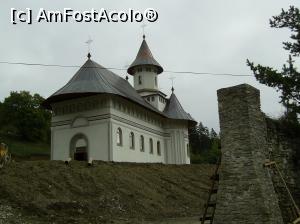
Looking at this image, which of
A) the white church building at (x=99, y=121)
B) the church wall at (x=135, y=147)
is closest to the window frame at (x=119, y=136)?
the white church building at (x=99, y=121)

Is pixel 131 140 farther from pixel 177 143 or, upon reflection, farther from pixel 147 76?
pixel 147 76

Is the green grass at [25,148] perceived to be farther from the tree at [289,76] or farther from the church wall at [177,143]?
the tree at [289,76]

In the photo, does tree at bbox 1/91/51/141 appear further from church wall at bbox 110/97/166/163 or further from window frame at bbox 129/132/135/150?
window frame at bbox 129/132/135/150

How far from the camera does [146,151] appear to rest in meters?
38.2

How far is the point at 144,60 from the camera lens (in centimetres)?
4784

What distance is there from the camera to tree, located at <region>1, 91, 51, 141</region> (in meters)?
64.1

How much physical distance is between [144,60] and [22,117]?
978 inches

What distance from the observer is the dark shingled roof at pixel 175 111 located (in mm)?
43997

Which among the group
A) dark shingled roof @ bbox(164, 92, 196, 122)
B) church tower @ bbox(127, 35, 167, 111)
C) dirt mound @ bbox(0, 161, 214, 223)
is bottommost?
dirt mound @ bbox(0, 161, 214, 223)

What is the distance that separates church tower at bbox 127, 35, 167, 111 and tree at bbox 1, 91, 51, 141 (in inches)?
861

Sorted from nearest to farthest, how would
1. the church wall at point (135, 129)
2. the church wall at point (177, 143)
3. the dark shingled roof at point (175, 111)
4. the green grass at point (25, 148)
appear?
the church wall at point (135, 129) → the church wall at point (177, 143) → the dark shingled roof at point (175, 111) → the green grass at point (25, 148)

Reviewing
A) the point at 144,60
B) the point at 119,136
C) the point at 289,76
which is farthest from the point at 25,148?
the point at 289,76

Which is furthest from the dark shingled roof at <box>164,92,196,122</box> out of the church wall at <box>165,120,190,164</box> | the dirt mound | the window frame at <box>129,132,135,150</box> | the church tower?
the dirt mound

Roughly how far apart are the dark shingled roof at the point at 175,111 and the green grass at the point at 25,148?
19.9 metres
